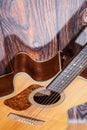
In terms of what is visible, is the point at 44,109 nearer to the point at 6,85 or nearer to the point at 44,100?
the point at 44,100

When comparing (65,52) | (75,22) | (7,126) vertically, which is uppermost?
(75,22)

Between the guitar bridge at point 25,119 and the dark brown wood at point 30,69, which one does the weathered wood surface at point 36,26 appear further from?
the guitar bridge at point 25,119

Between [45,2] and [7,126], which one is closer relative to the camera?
[7,126]

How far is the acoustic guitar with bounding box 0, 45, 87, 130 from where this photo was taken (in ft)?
2.78

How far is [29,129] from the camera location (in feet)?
2.72

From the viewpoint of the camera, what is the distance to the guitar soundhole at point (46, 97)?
0.93 meters

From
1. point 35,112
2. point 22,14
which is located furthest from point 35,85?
point 22,14

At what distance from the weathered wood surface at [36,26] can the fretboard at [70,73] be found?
129mm

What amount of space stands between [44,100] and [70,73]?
12 cm

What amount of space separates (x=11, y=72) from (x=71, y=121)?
29 centimetres

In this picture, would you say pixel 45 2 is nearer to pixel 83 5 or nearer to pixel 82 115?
pixel 83 5

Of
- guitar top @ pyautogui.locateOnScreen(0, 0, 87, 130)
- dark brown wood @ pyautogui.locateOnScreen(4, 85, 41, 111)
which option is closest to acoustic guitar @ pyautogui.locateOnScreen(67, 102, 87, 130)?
guitar top @ pyautogui.locateOnScreen(0, 0, 87, 130)

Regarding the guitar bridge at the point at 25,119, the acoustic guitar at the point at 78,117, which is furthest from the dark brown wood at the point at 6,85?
the acoustic guitar at the point at 78,117

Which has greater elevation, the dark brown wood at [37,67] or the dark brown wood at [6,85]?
the dark brown wood at [37,67]
